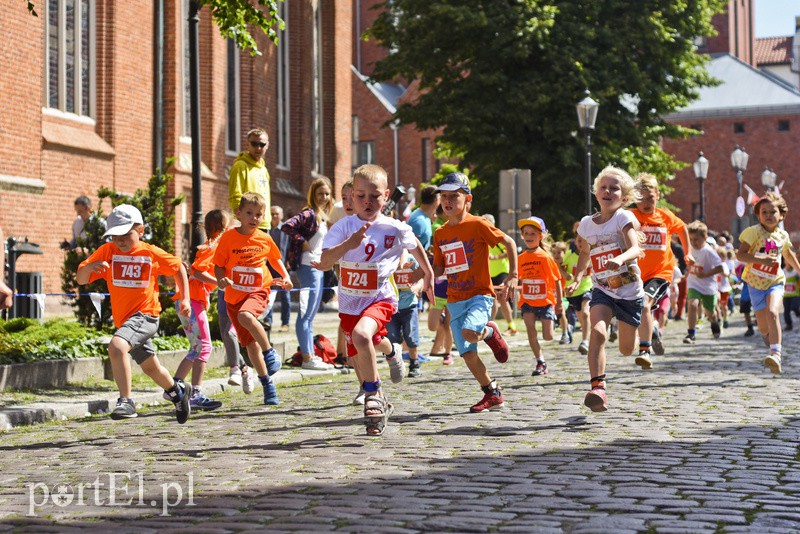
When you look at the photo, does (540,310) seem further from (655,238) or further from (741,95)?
(741,95)

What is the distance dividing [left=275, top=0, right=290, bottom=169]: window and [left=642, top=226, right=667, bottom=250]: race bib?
24.4 m

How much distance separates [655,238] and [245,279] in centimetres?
416

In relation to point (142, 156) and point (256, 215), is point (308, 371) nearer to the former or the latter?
point (256, 215)

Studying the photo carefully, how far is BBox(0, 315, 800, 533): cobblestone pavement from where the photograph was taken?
528 centimetres

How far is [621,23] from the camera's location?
35.8 m

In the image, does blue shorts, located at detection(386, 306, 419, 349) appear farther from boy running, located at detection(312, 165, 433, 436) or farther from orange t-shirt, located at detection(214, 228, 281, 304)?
boy running, located at detection(312, 165, 433, 436)

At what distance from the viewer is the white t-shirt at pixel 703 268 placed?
17.8 meters

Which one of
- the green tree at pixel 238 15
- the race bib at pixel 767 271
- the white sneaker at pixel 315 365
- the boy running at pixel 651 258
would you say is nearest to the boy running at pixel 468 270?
the boy running at pixel 651 258

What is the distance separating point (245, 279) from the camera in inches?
408

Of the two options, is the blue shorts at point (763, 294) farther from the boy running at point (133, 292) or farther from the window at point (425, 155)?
the window at point (425, 155)

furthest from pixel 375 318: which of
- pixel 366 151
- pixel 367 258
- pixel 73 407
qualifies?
pixel 366 151

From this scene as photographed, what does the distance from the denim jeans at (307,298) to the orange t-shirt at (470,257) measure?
4015mm

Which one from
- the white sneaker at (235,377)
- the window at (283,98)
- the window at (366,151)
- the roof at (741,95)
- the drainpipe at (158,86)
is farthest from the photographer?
the roof at (741,95)

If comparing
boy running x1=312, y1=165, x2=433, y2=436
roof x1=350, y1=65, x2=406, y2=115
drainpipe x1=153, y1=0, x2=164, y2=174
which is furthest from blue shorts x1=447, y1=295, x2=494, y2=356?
roof x1=350, y1=65, x2=406, y2=115
